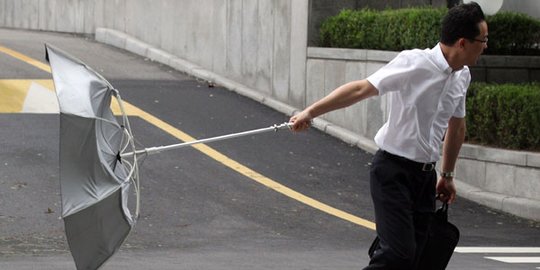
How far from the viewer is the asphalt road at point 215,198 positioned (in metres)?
Result: 10.3

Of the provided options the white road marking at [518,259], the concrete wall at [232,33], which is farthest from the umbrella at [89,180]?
the concrete wall at [232,33]

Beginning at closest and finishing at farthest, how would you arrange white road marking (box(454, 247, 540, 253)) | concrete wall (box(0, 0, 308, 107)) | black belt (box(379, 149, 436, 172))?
black belt (box(379, 149, 436, 172))
white road marking (box(454, 247, 540, 253))
concrete wall (box(0, 0, 308, 107))

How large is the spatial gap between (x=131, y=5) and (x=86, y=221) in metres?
16.9

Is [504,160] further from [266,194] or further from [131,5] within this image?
[131,5]

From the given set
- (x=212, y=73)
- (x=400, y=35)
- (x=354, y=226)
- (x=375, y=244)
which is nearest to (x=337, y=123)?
(x=400, y=35)

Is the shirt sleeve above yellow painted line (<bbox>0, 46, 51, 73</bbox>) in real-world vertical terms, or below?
above

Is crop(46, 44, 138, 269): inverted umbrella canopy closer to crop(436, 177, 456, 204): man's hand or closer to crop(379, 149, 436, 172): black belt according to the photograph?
crop(379, 149, 436, 172): black belt

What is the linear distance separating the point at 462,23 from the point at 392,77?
0.45 meters

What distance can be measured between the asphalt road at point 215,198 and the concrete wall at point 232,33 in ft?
1.77

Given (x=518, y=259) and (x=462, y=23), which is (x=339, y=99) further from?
(x=518, y=259)

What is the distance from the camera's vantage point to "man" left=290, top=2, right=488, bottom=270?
6344 millimetres

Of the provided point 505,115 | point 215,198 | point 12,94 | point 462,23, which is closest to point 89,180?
point 462,23

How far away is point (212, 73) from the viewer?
20031 mm

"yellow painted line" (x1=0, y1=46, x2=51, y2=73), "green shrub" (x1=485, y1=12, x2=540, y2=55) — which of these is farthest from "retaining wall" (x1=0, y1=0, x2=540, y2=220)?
"yellow painted line" (x1=0, y1=46, x2=51, y2=73)
